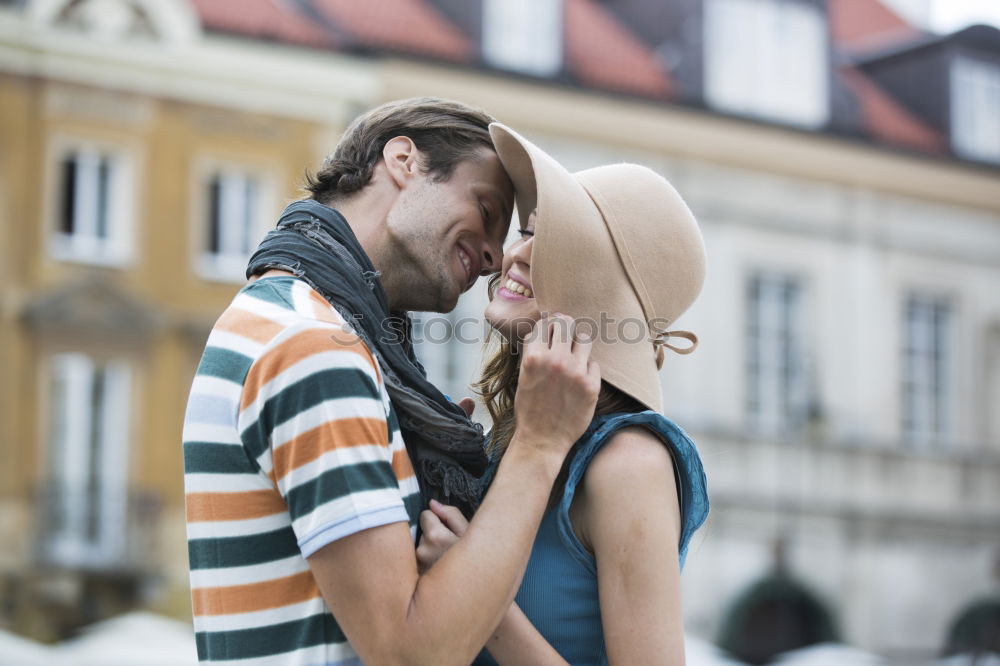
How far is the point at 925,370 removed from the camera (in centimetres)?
1956

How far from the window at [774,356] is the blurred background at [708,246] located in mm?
34

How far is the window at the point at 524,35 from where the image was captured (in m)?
17.6

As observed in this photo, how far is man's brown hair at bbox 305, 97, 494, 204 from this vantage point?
2.83 m

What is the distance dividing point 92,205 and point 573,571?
14351mm

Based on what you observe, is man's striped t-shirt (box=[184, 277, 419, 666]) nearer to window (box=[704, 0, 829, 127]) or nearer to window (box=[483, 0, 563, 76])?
window (box=[483, 0, 563, 76])

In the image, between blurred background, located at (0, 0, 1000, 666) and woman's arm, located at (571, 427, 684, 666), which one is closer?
woman's arm, located at (571, 427, 684, 666)

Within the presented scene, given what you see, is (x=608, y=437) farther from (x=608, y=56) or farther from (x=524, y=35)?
(x=608, y=56)

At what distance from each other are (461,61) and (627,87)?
2294mm

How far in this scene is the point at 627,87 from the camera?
59.2ft

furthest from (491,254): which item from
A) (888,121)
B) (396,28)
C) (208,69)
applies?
(888,121)

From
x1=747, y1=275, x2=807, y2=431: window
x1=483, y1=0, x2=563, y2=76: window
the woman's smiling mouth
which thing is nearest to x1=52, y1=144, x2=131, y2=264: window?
x1=483, y1=0, x2=563, y2=76: window

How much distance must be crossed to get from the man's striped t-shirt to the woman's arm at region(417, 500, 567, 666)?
60mm

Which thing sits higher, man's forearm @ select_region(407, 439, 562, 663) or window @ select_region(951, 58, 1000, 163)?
window @ select_region(951, 58, 1000, 163)

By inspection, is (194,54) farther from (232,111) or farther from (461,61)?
(461,61)
